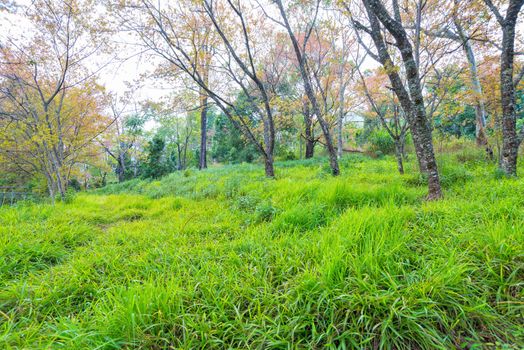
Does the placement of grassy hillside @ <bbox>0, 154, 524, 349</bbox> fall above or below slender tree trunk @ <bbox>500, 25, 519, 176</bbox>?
below

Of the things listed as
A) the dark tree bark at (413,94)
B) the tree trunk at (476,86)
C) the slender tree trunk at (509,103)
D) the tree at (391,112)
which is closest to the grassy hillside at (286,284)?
the dark tree bark at (413,94)

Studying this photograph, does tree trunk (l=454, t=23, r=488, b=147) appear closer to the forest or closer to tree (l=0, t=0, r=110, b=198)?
the forest

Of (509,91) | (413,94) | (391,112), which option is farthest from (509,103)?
(391,112)

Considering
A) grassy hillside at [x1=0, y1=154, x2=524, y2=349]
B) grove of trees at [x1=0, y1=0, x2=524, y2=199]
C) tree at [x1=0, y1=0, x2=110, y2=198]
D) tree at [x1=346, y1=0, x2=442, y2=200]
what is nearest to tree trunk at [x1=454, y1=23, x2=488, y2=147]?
grove of trees at [x1=0, y1=0, x2=524, y2=199]

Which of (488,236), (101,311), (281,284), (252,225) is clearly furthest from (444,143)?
(101,311)

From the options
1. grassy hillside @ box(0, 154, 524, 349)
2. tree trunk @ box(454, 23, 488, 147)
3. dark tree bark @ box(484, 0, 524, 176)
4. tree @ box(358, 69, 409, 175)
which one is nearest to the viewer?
grassy hillside @ box(0, 154, 524, 349)

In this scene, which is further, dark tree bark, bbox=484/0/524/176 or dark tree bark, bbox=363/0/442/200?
dark tree bark, bbox=484/0/524/176

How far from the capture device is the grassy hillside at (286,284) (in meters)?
1.15

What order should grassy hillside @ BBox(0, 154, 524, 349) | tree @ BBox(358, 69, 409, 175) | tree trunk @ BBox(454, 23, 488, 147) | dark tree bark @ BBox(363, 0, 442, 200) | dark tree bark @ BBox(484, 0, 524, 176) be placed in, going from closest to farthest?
grassy hillside @ BBox(0, 154, 524, 349), dark tree bark @ BBox(363, 0, 442, 200), dark tree bark @ BBox(484, 0, 524, 176), tree trunk @ BBox(454, 23, 488, 147), tree @ BBox(358, 69, 409, 175)

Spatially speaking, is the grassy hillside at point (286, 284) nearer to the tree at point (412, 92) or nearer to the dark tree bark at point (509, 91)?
the tree at point (412, 92)

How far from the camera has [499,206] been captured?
2107 millimetres

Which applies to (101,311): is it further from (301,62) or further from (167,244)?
(301,62)

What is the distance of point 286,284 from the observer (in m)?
1.50

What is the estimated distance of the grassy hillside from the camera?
3.79 feet
